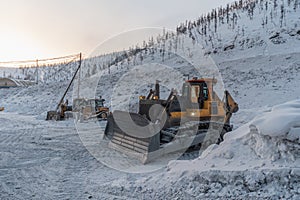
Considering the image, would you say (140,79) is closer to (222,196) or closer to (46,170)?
(46,170)

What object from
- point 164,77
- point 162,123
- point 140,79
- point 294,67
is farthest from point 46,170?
point 140,79

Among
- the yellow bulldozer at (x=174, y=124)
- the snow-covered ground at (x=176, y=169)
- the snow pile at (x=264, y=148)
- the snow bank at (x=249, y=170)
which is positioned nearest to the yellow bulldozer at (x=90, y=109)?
the snow-covered ground at (x=176, y=169)

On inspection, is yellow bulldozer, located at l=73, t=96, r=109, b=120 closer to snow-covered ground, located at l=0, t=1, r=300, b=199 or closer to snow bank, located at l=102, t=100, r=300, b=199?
snow-covered ground, located at l=0, t=1, r=300, b=199

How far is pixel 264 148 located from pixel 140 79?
88.5 feet

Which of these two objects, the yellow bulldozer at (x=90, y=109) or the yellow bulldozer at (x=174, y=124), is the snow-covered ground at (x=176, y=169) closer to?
the yellow bulldozer at (x=174, y=124)

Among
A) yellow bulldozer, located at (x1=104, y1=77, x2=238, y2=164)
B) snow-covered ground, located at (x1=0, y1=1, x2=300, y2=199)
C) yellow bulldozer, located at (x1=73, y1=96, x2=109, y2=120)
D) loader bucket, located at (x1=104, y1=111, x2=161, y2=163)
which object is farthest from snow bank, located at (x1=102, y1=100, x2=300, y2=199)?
yellow bulldozer, located at (x1=73, y1=96, x2=109, y2=120)

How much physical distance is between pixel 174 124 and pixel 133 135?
1.29 meters

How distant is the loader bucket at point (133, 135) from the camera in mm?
6410

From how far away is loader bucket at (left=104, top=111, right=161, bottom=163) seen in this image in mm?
6410

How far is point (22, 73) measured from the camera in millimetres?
131500

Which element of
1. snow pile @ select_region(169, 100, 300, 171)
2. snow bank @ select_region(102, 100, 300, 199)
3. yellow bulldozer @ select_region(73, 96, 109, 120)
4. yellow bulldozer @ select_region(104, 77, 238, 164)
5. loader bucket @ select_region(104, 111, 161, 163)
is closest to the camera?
snow bank @ select_region(102, 100, 300, 199)

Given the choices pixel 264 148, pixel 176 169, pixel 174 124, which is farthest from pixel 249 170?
pixel 174 124

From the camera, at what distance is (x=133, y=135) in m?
7.04

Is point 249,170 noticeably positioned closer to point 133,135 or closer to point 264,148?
point 264,148
